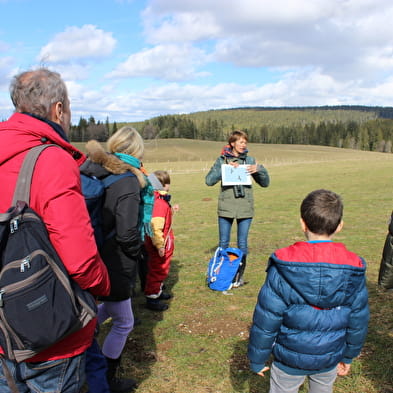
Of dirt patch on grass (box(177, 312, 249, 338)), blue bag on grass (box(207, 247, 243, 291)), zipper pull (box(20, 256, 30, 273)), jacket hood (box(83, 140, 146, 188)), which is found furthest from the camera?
blue bag on grass (box(207, 247, 243, 291))

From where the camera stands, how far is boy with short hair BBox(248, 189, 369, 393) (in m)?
2.45

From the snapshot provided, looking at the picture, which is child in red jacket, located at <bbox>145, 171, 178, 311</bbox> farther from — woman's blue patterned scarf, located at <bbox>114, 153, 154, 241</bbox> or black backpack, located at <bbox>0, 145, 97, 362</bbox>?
black backpack, located at <bbox>0, 145, 97, 362</bbox>

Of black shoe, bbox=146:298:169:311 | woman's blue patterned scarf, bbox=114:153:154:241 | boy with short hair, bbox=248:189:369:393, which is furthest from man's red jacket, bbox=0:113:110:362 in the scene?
black shoe, bbox=146:298:169:311

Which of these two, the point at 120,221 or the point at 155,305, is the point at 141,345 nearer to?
the point at 155,305

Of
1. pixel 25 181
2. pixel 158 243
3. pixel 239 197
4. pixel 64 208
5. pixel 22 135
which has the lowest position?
pixel 158 243

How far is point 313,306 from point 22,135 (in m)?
2.09

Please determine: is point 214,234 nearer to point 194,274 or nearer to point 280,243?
point 280,243

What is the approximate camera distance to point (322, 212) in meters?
2.59

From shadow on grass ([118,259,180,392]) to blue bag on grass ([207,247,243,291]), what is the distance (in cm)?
82

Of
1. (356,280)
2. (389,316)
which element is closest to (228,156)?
(389,316)

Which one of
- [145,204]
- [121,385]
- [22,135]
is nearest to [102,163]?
[145,204]

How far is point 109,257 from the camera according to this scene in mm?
3402

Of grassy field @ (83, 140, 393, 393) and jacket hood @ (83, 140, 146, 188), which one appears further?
grassy field @ (83, 140, 393, 393)

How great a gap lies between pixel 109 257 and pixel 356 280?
80.8 inches
